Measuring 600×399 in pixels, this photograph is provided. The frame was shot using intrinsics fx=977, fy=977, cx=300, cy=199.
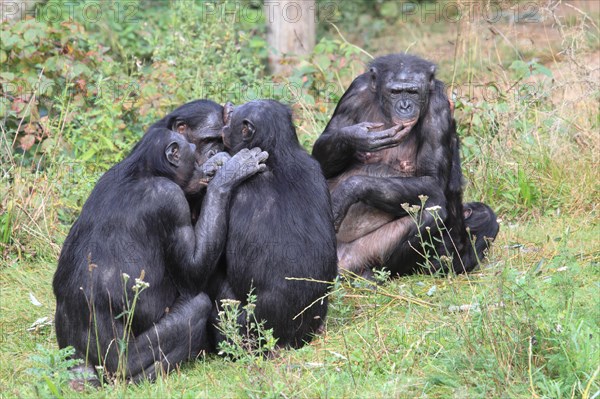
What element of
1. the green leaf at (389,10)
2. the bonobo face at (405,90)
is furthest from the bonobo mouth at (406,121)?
the green leaf at (389,10)

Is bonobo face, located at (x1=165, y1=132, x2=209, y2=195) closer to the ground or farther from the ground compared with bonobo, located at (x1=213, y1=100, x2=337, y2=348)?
Answer: farther from the ground

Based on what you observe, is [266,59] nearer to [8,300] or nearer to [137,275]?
[8,300]

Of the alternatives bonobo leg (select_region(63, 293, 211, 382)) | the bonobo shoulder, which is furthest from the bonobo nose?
bonobo leg (select_region(63, 293, 211, 382))

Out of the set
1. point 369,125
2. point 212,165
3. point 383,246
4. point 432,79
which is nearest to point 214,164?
point 212,165

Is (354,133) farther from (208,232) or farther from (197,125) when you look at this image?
(208,232)

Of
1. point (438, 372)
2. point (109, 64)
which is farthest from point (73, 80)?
point (438, 372)

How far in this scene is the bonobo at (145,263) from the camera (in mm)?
4895

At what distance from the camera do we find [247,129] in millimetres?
5504

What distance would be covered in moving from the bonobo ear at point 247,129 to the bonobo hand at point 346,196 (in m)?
1.08

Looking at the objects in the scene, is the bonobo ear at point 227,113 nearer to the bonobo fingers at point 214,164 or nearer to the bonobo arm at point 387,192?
the bonobo fingers at point 214,164

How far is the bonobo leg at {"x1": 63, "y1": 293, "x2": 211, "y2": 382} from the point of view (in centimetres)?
489

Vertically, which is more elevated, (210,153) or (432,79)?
(432,79)

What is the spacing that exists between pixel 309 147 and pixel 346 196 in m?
2.01

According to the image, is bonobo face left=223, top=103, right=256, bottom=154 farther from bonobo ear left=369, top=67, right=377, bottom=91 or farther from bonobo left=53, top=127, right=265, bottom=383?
bonobo ear left=369, top=67, right=377, bottom=91
